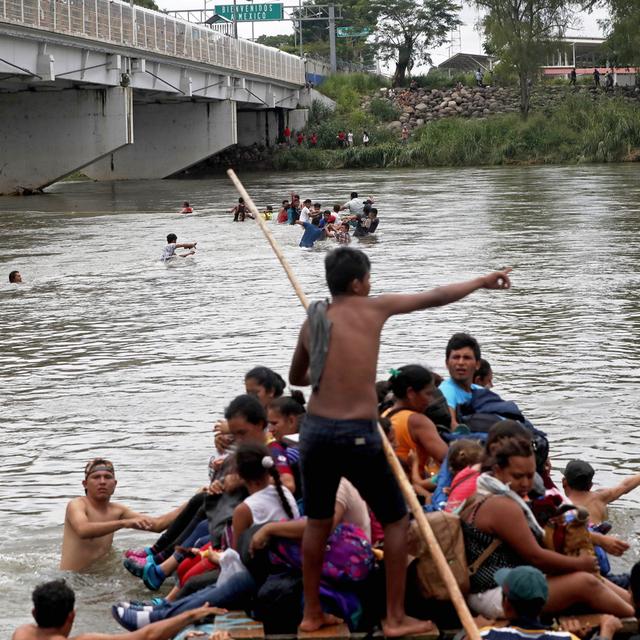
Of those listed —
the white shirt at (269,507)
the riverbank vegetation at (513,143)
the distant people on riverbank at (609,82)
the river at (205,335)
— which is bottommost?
the river at (205,335)

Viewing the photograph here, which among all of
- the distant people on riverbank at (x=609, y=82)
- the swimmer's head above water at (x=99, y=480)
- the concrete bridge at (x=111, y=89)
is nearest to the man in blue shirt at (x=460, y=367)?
the swimmer's head above water at (x=99, y=480)

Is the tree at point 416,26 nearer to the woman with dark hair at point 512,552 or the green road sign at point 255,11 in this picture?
the green road sign at point 255,11

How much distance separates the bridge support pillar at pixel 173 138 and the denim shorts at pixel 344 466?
55561 mm

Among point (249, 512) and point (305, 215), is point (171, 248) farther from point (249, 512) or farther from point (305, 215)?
point (249, 512)

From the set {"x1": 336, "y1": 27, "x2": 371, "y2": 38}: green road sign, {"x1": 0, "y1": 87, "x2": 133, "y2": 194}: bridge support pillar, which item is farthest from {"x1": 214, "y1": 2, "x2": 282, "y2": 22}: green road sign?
{"x1": 0, "y1": 87, "x2": 133, "y2": 194}: bridge support pillar

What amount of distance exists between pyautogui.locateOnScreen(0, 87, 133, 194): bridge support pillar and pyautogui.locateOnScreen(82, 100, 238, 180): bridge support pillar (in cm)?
1288

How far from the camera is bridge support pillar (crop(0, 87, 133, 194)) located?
47.1 meters

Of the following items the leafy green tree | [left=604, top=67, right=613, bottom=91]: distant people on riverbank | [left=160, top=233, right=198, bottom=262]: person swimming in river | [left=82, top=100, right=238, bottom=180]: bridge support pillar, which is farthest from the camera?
[left=604, top=67, right=613, bottom=91]: distant people on riverbank

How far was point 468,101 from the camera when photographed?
7312 cm

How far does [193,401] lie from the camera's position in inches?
508

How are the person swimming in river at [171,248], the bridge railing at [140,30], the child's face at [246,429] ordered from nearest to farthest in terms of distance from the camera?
the child's face at [246,429], the person swimming in river at [171,248], the bridge railing at [140,30]

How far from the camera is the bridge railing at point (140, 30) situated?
3809 cm

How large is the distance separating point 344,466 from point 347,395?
0.32 metres

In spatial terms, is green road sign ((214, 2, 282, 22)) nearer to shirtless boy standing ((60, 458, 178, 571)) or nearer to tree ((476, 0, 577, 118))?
tree ((476, 0, 577, 118))
